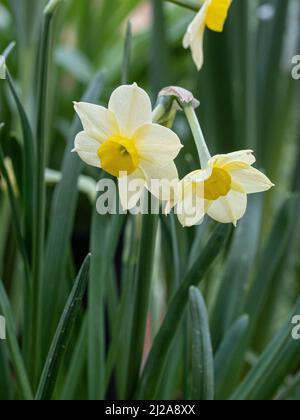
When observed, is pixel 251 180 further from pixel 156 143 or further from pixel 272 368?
pixel 272 368

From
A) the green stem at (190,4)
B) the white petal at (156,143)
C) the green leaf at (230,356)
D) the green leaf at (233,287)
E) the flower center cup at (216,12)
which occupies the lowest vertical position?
the green leaf at (230,356)

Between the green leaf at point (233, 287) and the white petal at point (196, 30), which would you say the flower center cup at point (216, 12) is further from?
the green leaf at point (233, 287)

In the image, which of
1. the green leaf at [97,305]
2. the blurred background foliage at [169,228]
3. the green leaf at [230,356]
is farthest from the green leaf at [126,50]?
the green leaf at [230,356]

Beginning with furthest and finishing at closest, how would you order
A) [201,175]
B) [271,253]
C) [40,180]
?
1. [271,253]
2. [40,180]
3. [201,175]

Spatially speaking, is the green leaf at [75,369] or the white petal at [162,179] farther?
the green leaf at [75,369]

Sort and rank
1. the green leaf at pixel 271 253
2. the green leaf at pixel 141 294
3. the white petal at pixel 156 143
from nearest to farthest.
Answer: the white petal at pixel 156 143, the green leaf at pixel 141 294, the green leaf at pixel 271 253

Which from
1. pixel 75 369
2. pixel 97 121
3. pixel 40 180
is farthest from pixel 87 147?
pixel 75 369

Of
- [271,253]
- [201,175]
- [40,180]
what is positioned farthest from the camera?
[271,253]
